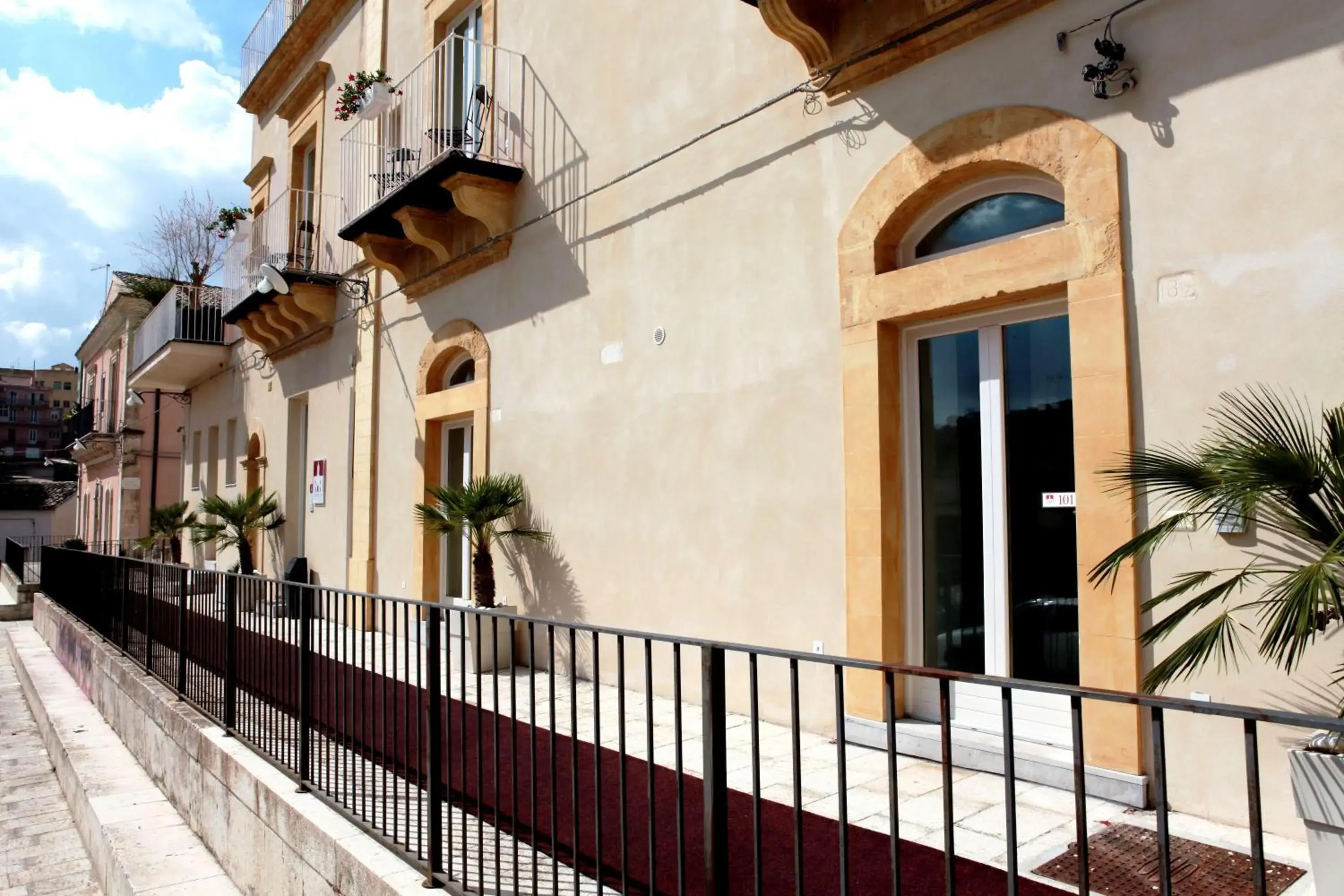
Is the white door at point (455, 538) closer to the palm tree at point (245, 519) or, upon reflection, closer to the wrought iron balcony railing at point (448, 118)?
the wrought iron balcony railing at point (448, 118)

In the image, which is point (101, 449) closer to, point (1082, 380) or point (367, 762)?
point (367, 762)

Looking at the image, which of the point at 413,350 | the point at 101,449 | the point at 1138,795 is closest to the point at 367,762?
the point at 1138,795

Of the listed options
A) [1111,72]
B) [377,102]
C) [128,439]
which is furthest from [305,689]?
[128,439]

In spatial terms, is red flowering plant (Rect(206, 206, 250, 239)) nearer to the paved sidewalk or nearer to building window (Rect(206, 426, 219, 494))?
building window (Rect(206, 426, 219, 494))

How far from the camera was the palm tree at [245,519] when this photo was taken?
45.1 ft

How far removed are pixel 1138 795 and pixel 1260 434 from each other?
164 cm

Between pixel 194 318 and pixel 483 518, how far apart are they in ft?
41.4

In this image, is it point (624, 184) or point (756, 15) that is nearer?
point (756, 15)

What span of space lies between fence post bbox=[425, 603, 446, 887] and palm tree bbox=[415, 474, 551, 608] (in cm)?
423

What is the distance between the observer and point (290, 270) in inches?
466

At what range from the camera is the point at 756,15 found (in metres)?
6.10

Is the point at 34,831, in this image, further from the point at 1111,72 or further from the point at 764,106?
the point at 1111,72

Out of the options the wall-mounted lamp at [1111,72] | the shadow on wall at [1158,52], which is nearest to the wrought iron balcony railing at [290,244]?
the shadow on wall at [1158,52]

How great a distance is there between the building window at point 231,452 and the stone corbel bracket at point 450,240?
286 inches
